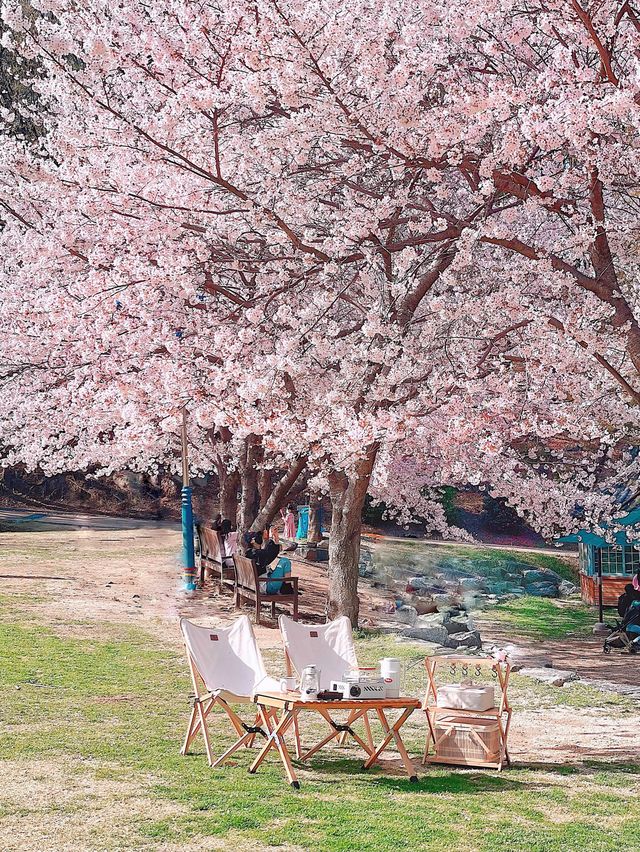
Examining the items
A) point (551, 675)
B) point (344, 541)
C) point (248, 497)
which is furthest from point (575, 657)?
point (248, 497)

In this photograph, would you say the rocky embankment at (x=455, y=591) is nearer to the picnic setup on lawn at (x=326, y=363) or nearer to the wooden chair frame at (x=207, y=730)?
the picnic setup on lawn at (x=326, y=363)

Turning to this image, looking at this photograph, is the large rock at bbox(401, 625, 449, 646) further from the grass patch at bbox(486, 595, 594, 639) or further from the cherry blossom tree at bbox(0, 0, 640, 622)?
the grass patch at bbox(486, 595, 594, 639)

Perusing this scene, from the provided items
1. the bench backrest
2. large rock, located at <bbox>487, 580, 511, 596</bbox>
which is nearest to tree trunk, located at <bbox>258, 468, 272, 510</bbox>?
the bench backrest

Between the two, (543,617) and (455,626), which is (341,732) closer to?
(455,626)

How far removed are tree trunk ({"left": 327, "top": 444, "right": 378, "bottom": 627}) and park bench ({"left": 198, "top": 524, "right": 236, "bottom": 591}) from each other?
2.89 m

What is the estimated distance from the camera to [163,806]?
571 centimetres

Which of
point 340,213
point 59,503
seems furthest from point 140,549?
point 340,213

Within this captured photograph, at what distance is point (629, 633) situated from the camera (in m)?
12.5

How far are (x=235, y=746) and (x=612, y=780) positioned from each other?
239cm

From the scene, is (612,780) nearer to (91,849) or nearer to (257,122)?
(91,849)

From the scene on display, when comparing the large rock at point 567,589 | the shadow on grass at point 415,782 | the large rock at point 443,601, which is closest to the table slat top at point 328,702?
the shadow on grass at point 415,782

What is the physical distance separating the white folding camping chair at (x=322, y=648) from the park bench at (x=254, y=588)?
4.86 m

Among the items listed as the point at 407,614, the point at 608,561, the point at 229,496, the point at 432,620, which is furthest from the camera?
the point at 229,496

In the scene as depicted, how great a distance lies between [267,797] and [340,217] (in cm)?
631
